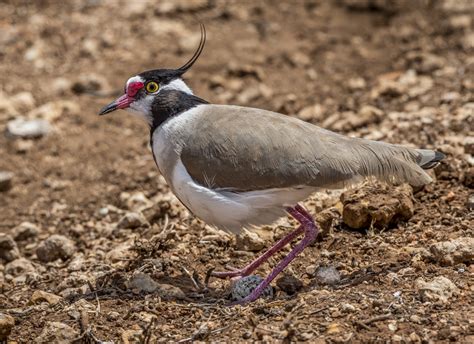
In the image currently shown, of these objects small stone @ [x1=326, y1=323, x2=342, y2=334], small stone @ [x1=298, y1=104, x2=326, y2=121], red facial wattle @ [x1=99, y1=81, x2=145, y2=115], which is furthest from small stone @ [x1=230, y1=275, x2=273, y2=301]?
small stone @ [x1=298, y1=104, x2=326, y2=121]

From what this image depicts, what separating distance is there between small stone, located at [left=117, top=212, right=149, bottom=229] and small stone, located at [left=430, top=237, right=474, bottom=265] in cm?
264

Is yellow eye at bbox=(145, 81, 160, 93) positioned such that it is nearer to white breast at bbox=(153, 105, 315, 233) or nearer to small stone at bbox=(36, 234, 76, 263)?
white breast at bbox=(153, 105, 315, 233)

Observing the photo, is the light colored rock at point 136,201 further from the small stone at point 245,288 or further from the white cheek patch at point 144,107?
the small stone at point 245,288

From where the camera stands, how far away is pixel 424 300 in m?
4.98

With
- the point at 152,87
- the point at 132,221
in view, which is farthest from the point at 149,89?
the point at 132,221

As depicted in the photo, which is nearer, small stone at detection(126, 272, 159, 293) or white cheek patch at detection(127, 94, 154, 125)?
small stone at detection(126, 272, 159, 293)

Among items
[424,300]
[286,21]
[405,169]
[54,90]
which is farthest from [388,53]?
[424,300]

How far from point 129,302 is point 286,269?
116 centimetres

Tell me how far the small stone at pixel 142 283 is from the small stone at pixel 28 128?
379 cm

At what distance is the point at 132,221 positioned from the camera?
23.0ft

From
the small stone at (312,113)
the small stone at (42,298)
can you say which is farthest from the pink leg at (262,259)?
the small stone at (312,113)

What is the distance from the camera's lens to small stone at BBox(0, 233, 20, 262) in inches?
272

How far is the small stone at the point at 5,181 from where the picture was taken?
27.2 ft

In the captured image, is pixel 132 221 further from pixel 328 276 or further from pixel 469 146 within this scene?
pixel 469 146
